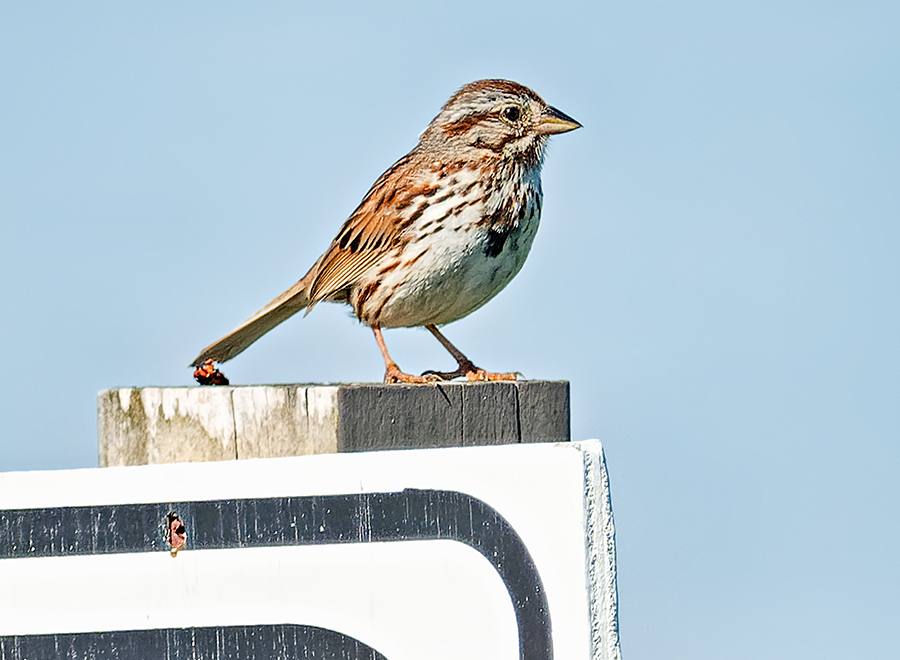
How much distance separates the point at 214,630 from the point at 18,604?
1.07 ft

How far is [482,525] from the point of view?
1.91 m

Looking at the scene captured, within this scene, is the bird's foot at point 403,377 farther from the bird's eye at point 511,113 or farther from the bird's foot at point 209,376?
the bird's eye at point 511,113

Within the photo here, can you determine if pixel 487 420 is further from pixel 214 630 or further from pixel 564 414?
pixel 214 630

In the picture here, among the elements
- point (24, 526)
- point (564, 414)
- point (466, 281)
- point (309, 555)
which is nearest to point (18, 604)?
point (24, 526)

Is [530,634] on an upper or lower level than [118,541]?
lower

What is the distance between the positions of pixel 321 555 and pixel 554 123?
109 inches

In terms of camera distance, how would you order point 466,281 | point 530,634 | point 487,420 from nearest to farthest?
point 530,634 → point 487,420 → point 466,281

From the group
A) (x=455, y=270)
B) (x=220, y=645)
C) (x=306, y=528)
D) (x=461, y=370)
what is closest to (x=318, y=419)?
(x=306, y=528)

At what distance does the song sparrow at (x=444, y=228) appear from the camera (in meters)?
4.14

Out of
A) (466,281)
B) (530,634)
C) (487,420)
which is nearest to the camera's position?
(530,634)

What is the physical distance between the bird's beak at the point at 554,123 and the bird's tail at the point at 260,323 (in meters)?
1.06

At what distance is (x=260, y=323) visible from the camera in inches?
179

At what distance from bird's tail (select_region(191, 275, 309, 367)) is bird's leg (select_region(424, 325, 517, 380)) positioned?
50 cm

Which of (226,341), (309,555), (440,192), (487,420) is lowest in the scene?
(309,555)
